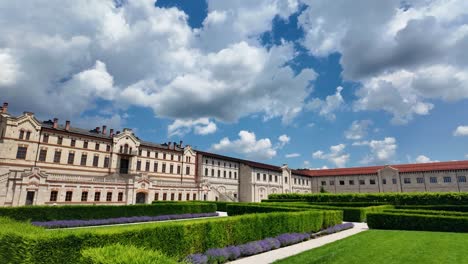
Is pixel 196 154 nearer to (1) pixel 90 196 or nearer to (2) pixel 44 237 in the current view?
(1) pixel 90 196

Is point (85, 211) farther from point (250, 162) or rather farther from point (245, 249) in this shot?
point (250, 162)

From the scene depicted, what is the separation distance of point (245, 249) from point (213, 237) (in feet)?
5.58

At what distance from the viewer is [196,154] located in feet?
189

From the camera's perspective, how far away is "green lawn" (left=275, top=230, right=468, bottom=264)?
10.3m

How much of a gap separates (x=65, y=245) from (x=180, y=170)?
160 feet

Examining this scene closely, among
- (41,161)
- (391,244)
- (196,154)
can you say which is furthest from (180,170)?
(391,244)

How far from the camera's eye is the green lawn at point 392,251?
33.8 ft

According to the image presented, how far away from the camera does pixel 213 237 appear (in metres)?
11.7

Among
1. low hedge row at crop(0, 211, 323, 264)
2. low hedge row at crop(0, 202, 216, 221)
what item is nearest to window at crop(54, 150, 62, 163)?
low hedge row at crop(0, 202, 216, 221)

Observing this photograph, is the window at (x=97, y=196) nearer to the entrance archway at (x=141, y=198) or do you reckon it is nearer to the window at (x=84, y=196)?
the window at (x=84, y=196)

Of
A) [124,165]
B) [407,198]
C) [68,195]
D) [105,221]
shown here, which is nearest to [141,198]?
[124,165]

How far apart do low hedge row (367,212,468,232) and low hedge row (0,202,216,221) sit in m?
21.9

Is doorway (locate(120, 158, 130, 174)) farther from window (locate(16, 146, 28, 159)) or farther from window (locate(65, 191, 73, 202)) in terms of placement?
window (locate(16, 146, 28, 159))

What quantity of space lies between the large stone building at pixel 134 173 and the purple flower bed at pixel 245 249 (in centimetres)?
3172
